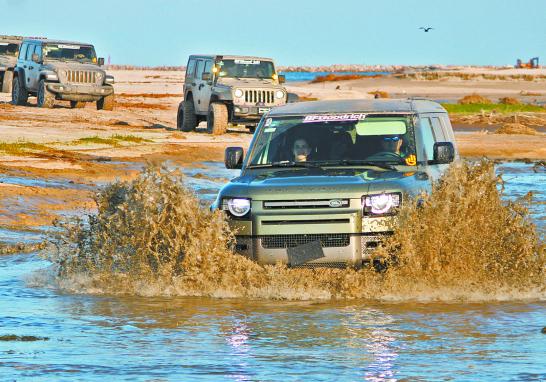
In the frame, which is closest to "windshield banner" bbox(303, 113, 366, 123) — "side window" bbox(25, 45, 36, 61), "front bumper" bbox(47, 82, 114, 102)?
"front bumper" bbox(47, 82, 114, 102)

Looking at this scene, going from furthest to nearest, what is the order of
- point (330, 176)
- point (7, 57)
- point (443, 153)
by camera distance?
1. point (7, 57)
2. point (443, 153)
3. point (330, 176)

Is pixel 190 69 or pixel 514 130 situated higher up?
pixel 190 69

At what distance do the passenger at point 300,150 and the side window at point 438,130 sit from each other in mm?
1338

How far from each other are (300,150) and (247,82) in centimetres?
2094

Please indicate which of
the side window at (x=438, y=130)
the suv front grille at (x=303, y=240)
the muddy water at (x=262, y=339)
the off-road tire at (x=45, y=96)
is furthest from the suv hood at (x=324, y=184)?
the off-road tire at (x=45, y=96)

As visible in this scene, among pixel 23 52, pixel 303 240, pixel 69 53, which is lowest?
pixel 303 240

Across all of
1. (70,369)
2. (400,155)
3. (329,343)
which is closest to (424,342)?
(329,343)

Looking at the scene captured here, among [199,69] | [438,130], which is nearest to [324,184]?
[438,130]

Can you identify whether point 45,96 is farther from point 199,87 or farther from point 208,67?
point 208,67

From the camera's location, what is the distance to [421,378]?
7.28m

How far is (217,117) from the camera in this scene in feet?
105

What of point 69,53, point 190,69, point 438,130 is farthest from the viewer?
point 69,53

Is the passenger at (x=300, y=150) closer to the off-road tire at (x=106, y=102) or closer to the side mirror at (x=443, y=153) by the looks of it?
the side mirror at (x=443, y=153)

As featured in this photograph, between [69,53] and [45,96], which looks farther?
[69,53]
